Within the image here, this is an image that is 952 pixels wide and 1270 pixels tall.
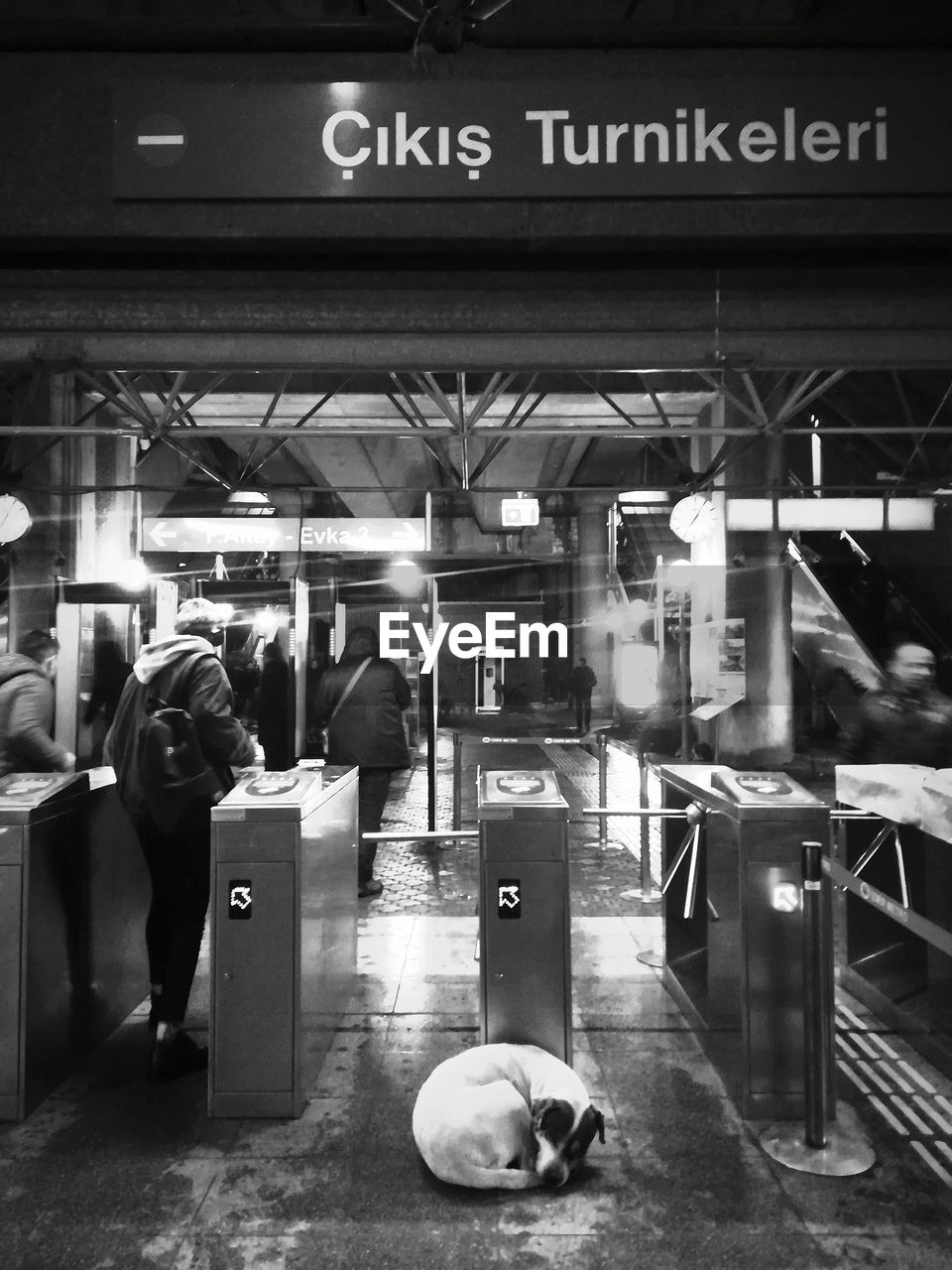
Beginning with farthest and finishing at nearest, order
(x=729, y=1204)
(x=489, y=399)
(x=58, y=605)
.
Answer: (x=58, y=605) < (x=489, y=399) < (x=729, y=1204)

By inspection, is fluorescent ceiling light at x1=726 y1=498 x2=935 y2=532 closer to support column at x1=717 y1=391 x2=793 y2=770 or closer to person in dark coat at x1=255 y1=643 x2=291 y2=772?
support column at x1=717 y1=391 x2=793 y2=770

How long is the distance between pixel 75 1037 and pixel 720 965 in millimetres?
2903

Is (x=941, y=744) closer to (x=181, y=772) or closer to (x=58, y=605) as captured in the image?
(x=181, y=772)

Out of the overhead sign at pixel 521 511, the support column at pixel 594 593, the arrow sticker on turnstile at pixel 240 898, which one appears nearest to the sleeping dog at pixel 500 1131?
the arrow sticker on turnstile at pixel 240 898

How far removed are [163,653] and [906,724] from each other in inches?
172

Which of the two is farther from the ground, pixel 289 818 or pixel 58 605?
pixel 58 605

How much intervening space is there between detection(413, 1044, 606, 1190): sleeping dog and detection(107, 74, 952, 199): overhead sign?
284 centimetres

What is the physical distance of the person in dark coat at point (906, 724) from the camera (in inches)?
199

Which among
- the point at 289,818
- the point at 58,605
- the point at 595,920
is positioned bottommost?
the point at 595,920

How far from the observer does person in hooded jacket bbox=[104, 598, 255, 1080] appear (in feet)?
11.7

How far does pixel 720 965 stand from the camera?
3.60m

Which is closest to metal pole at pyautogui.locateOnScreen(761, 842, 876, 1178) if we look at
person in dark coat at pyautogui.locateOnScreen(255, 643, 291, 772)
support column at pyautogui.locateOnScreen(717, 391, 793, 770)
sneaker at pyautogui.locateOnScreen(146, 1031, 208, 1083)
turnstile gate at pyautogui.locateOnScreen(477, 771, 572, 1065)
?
turnstile gate at pyautogui.locateOnScreen(477, 771, 572, 1065)

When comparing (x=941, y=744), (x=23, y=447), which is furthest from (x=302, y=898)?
(x=23, y=447)

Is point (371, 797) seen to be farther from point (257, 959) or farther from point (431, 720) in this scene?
point (257, 959)
